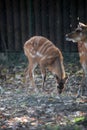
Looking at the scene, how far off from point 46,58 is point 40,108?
2761 millimetres

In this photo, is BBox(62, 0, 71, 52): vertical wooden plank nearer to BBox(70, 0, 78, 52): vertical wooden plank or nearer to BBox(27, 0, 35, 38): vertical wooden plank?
BBox(70, 0, 78, 52): vertical wooden plank

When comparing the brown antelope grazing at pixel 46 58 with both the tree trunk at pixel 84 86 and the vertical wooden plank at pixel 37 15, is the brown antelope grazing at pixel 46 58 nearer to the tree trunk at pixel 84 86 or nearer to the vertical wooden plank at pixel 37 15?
the tree trunk at pixel 84 86

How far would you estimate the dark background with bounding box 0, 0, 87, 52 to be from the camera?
15.3 meters

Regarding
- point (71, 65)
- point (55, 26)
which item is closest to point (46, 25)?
point (55, 26)

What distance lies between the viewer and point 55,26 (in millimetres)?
15453

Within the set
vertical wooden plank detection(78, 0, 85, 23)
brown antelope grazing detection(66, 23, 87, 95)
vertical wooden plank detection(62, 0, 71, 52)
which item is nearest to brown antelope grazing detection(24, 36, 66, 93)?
brown antelope grazing detection(66, 23, 87, 95)

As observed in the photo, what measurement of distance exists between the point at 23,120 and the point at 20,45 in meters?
7.99

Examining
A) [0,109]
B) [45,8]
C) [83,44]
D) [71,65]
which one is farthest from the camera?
[45,8]

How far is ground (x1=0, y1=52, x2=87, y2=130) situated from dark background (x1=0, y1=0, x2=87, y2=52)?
11.2ft

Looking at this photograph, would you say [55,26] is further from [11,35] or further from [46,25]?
[11,35]

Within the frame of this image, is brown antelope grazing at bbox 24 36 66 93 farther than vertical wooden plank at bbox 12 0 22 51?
No

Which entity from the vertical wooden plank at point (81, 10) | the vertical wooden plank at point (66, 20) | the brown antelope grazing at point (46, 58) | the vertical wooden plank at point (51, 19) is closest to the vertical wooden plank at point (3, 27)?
the vertical wooden plank at point (51, 19)

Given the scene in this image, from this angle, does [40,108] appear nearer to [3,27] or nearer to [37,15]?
[37,15]

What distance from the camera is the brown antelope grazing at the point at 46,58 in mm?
10672
